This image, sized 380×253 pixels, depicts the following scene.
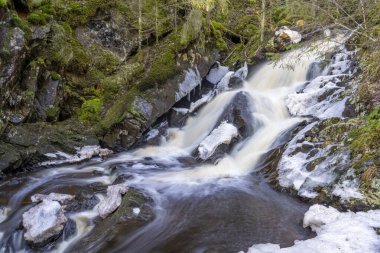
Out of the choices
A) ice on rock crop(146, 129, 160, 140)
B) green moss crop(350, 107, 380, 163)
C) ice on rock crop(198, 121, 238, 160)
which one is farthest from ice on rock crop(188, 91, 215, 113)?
green moss crop(350, 107, 380, 163)

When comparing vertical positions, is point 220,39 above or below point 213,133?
above

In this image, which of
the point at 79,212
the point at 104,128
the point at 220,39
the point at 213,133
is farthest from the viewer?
the point at 220,39

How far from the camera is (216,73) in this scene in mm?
13117

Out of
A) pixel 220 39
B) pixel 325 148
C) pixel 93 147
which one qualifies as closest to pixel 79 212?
pixel 93 147

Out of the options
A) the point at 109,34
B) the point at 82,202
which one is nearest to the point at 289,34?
the point at 109,34

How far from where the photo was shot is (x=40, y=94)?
32.0ft

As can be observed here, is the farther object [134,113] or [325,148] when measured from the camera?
[134,113]

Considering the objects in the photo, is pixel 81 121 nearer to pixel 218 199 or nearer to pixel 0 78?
pixel 0 78

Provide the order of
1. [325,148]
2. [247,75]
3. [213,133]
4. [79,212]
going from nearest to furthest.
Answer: [79,212]
[325,148]
[213,133]
[247,75]

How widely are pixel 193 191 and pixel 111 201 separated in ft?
5.44

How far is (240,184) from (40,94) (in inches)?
254

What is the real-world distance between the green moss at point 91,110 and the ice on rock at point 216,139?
3.72 metres

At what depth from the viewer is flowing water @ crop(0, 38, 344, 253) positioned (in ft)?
16.6

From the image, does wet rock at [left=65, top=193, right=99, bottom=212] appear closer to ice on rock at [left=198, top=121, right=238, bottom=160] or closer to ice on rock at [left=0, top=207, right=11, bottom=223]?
ice on rock at [left=0, top=207, right=11, bottom=223]
